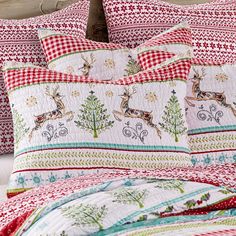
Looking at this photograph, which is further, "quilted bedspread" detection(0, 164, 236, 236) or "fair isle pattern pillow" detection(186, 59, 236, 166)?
"fair isle pattern pillow" detection(186, 59, 236, 166)

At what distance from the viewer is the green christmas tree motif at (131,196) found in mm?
1495

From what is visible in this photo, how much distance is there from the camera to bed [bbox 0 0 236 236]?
1.41 meters

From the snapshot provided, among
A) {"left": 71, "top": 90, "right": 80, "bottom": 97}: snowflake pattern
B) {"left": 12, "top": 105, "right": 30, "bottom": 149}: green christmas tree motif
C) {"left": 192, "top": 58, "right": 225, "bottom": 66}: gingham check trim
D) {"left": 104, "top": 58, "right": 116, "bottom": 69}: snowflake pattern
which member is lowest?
{"left": 12, "top": 105, "right": 30, "bottom": 149}: green christmas tree motif

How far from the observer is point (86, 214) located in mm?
1419

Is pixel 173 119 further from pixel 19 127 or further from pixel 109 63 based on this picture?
pixel 19 127

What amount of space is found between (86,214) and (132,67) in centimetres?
91

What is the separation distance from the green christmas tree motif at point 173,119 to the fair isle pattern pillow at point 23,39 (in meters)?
0.52

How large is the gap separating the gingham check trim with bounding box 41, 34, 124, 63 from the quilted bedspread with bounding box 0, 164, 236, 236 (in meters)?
0.60

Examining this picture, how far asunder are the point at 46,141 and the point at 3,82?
41cm

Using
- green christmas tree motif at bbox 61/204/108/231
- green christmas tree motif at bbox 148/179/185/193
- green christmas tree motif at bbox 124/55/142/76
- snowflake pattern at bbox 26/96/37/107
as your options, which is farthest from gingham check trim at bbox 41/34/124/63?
green christmas tree motif at bbox 61/204/108/231

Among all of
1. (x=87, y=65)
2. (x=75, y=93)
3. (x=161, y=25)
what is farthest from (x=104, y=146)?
(x=161, y=25)

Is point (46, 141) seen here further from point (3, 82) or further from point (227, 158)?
point (227, 158)

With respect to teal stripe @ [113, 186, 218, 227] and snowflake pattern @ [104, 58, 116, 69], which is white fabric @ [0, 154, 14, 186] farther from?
teal stripe @ [113, 186, 218, 227]

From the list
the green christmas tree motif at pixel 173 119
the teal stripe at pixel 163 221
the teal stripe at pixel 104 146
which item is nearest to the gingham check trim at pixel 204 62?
the green christmas tree motif at pixel 173 119
